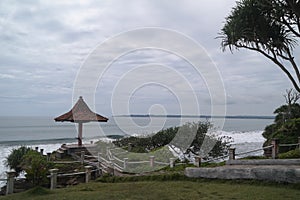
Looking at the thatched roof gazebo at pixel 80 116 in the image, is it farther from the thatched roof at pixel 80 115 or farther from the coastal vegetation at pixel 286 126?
the coastal vegetation at pixel 286 126

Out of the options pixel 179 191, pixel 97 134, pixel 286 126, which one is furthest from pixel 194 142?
pixel 97 134

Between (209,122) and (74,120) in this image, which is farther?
(209,122)

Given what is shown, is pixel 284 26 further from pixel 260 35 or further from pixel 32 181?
pixel 32 181

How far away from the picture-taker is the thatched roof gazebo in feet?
50.5

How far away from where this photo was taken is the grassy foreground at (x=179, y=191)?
5829 millimetres

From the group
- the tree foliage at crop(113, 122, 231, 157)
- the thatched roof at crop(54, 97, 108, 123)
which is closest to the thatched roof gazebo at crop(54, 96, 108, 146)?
the thatched roof at crop(54, 97, 108, 123)

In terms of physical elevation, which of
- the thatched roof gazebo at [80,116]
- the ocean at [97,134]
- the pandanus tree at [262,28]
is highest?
the pandanus tree at [262,28]

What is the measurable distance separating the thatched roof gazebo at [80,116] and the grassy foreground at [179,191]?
8.18 meters

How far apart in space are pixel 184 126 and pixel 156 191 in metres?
11.8

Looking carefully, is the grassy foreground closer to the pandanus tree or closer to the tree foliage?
the pandanus tree

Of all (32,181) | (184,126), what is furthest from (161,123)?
(32,181)

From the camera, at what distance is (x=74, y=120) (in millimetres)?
15297

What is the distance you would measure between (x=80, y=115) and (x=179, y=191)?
1009 cm

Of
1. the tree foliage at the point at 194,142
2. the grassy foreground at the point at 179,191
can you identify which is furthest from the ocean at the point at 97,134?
the grassy foreground at the point at 179,191
